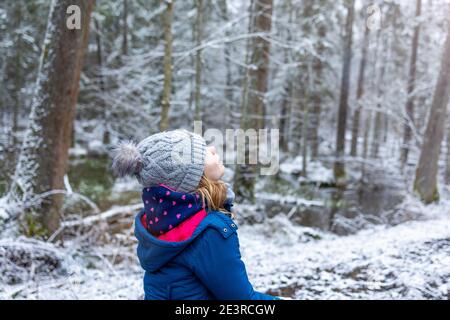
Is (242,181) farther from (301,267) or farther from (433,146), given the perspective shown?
(433,146)

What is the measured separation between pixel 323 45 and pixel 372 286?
16.5m

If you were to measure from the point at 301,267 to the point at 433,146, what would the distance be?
289 cm

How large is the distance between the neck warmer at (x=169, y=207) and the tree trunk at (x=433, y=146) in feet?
16.2

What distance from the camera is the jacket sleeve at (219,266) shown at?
6.15 feet

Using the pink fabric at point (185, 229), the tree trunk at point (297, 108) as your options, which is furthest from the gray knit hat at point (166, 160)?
the tree trunk at point (297, 108)

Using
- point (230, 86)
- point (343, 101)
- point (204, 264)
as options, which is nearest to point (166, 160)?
point (204, 264)

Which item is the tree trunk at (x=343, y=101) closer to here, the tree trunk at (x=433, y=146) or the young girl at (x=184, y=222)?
the tree trunk at (x=433, y=146)

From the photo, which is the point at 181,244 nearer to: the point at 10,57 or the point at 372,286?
the point at 372,286

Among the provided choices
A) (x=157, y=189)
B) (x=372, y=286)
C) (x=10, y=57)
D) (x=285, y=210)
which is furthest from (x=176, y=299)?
(x=10, y=57)

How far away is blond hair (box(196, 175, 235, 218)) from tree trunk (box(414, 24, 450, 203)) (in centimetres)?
474

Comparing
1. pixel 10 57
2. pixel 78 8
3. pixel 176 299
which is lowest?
pixel 176 299

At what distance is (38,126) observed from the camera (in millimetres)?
6949

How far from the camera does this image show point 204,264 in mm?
1890
